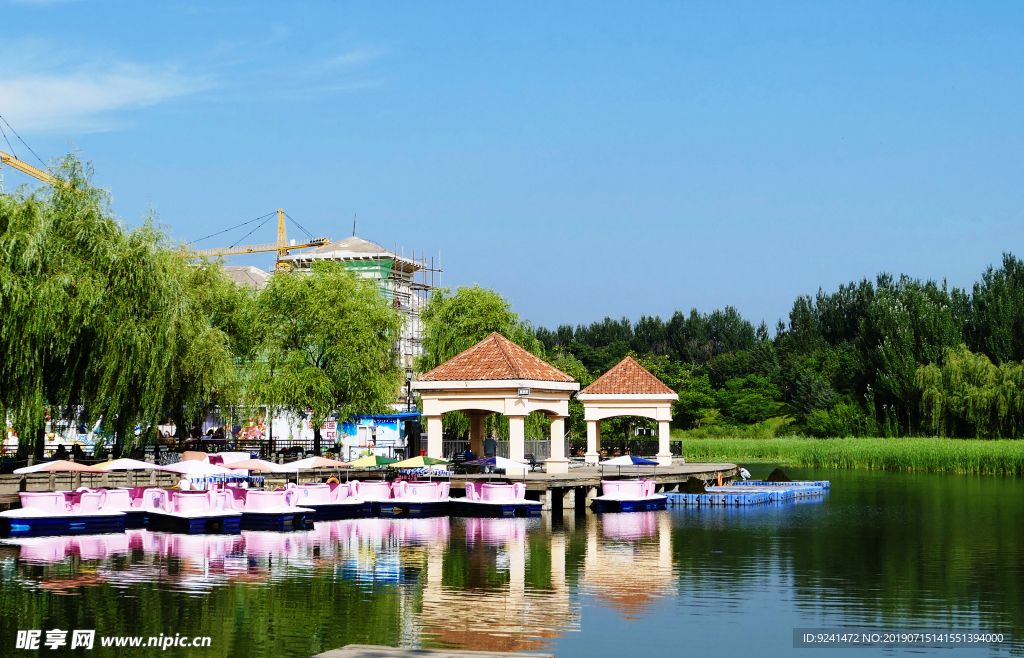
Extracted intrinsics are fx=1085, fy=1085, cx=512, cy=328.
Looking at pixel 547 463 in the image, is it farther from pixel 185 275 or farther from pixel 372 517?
pixel 185 275

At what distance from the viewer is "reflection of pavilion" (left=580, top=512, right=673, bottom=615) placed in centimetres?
2383

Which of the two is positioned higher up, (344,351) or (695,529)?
(344,351)

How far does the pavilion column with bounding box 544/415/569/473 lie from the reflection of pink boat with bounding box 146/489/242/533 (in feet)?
55.7

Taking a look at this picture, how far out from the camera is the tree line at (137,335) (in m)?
35.1

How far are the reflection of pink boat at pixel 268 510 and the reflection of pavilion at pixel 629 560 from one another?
388 inches

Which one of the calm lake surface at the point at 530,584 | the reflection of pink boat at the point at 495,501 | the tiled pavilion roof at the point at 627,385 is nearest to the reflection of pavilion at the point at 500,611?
the calm lake surface at the point at 530,584

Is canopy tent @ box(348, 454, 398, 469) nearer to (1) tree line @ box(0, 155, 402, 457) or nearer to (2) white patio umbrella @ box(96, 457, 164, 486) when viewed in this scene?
(1) tree line @ box(0, 155, 402, 457)

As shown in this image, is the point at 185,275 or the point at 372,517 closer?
the point at 372,517

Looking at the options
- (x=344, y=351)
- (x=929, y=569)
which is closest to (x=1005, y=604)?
(x=929, y=569)

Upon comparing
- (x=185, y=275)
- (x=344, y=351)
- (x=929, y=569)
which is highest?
(x=185, y=275)

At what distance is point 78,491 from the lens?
112ft

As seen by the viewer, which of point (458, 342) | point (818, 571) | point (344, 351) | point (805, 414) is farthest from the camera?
point (805, 414)

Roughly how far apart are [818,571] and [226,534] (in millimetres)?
18175

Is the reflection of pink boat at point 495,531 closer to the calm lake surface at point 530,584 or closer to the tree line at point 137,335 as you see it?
the calm lake surface at point 530,584
